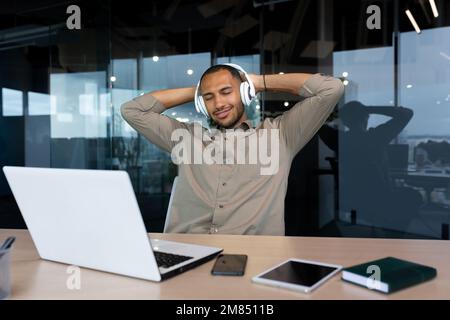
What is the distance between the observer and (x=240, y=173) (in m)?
1.60

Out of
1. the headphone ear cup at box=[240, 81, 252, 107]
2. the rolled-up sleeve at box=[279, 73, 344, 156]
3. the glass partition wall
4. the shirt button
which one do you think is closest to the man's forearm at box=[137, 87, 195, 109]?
the headphone ear cup at box=[240, 81, 252, 107]

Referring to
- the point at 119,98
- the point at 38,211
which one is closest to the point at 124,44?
the point at 119,98

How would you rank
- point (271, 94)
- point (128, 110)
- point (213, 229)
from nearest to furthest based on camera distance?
point (213, 229), point (128, 110), point (271, 94)

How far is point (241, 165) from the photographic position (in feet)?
5.31

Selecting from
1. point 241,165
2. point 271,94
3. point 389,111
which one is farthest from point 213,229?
point 389,111

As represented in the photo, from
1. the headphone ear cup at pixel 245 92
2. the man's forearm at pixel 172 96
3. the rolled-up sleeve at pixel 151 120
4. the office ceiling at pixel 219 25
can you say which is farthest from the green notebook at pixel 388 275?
the office ceiling at pixel 219 25

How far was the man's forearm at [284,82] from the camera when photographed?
1653 mm

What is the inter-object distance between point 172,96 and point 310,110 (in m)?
0.70

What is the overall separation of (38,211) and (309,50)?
2.68 metres

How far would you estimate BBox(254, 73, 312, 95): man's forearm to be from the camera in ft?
5.42

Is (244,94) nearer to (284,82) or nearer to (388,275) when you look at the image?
(284,82)

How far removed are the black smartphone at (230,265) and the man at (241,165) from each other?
1.89 ft

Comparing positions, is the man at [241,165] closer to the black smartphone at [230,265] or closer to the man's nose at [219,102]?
the man's nose at [219,102]
